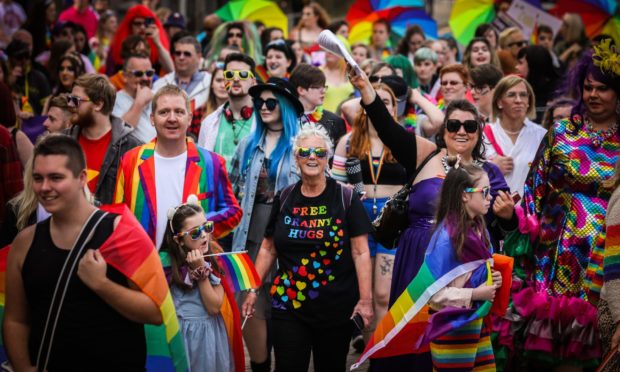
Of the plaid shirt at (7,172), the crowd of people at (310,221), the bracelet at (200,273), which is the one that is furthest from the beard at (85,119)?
the bracelet at (200,273)

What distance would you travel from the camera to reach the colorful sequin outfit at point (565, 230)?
6.98 meters

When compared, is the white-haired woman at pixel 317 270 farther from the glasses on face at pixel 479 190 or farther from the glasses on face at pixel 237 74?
the glasses on face at pixel 237 74

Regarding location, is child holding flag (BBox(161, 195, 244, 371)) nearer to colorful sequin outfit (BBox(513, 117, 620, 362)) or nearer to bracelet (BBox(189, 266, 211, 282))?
bracelet (BBox(189, 266, 211, 282))

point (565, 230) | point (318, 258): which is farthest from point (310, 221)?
point (565, 230)

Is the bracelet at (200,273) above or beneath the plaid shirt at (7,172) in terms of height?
beneath

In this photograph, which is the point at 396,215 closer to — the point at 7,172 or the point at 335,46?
the point at 335,46

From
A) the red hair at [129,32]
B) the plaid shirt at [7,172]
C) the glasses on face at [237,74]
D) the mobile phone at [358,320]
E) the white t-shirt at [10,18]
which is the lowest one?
the mobile phone at [358,320]

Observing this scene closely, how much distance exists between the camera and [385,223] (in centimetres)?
663

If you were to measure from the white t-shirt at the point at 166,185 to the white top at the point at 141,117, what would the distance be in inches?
79.6

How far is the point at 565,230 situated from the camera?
7.13 m

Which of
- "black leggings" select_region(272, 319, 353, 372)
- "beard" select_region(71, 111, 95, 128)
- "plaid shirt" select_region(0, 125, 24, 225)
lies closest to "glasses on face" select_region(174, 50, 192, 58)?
"beard" select_region(71, 111, 95, 128)

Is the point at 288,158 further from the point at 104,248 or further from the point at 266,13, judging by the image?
the point at 266,13

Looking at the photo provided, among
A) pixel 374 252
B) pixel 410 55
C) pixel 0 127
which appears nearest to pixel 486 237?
pixel 374 252

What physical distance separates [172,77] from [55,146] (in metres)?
6.22
